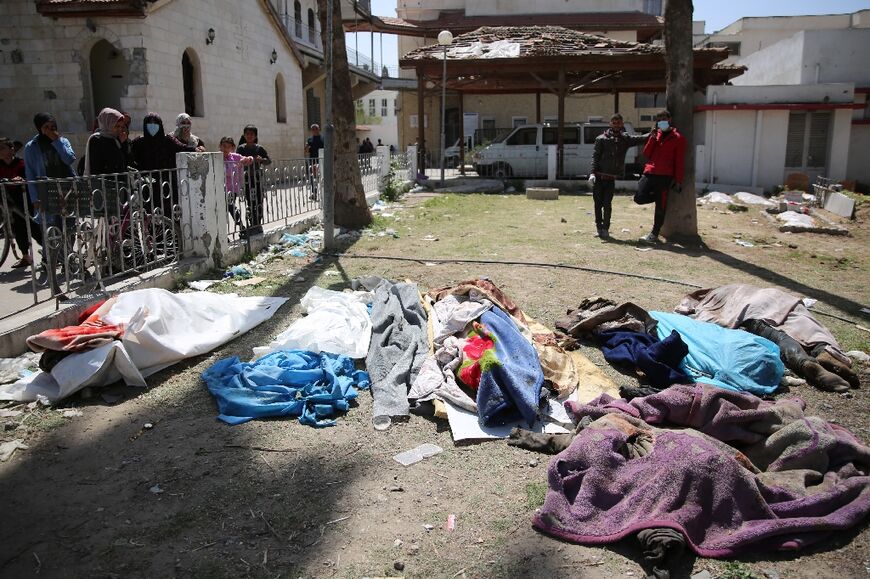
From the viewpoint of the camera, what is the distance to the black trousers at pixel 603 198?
9.66 m

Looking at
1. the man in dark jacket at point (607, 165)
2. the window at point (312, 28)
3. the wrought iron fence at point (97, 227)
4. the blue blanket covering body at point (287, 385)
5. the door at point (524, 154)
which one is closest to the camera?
the blue blanket covering body at point (287, 385)

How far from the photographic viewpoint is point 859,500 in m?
2.80

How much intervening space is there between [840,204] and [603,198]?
6.40 meters

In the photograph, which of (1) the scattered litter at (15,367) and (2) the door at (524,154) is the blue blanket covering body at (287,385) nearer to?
(1) the scattered litter at (15,367)

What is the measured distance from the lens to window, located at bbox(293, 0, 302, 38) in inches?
968

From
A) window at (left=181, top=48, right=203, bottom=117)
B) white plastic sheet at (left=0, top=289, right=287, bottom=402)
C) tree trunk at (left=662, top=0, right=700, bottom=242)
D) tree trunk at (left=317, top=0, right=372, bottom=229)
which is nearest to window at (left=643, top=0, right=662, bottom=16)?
window at (left=181, top=48, right=203, bottom=117)

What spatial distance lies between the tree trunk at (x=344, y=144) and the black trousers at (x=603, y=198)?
12.3 feet

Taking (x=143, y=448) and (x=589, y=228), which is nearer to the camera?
(x=143, y=448)

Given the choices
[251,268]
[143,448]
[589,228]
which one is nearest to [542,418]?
[143,448]

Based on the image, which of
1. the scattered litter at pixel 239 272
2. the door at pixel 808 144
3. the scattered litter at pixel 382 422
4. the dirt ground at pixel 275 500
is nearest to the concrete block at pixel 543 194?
the door at pixel 808 144

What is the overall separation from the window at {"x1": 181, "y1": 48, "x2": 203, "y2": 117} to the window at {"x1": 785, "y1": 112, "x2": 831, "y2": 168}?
1512 centimetres

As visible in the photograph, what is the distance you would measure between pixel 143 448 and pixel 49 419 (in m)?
0.73

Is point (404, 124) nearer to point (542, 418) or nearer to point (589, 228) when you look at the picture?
point (589, 228)

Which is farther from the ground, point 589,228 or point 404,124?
point 404,124
